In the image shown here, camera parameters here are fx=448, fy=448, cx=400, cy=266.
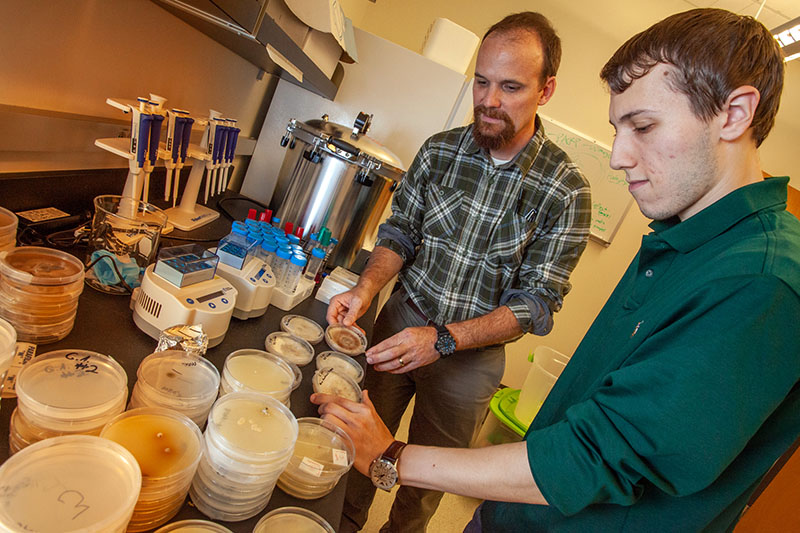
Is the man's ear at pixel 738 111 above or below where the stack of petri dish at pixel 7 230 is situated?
above

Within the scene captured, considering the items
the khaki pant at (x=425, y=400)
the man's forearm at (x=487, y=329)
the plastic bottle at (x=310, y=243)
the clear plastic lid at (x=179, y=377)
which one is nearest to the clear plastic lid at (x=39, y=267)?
the clear plastic lid at (x=179, y=377)

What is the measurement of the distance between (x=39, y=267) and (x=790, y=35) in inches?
127

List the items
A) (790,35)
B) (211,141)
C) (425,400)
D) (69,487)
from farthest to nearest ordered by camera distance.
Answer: (790,35), (425,400), (211,141), (69,487)

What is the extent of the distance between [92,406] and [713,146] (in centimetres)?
105

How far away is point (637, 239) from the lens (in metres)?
3.82

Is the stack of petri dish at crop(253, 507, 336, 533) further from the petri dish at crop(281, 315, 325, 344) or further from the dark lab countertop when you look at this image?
the petri dish at crop(281, 315, 325, 344)

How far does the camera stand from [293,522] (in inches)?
27.2

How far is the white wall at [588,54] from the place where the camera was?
11.2ft

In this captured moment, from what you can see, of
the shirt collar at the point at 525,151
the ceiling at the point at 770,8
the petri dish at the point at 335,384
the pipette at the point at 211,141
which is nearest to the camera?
the petri dish at the point at 335,384

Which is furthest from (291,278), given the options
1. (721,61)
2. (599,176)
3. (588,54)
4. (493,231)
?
(588,54)

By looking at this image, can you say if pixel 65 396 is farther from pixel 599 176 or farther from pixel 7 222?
pixel 599 176

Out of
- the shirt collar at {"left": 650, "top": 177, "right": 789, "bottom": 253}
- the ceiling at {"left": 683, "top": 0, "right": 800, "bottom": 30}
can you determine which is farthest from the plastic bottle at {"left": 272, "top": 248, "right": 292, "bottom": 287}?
the ceiling at {"left": 683, "top": 0, "right": 800, "bottom": 30}

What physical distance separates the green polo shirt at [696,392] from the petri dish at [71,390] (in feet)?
2.22

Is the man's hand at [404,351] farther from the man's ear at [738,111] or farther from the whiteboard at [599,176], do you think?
the whiteboard at [599,176]
